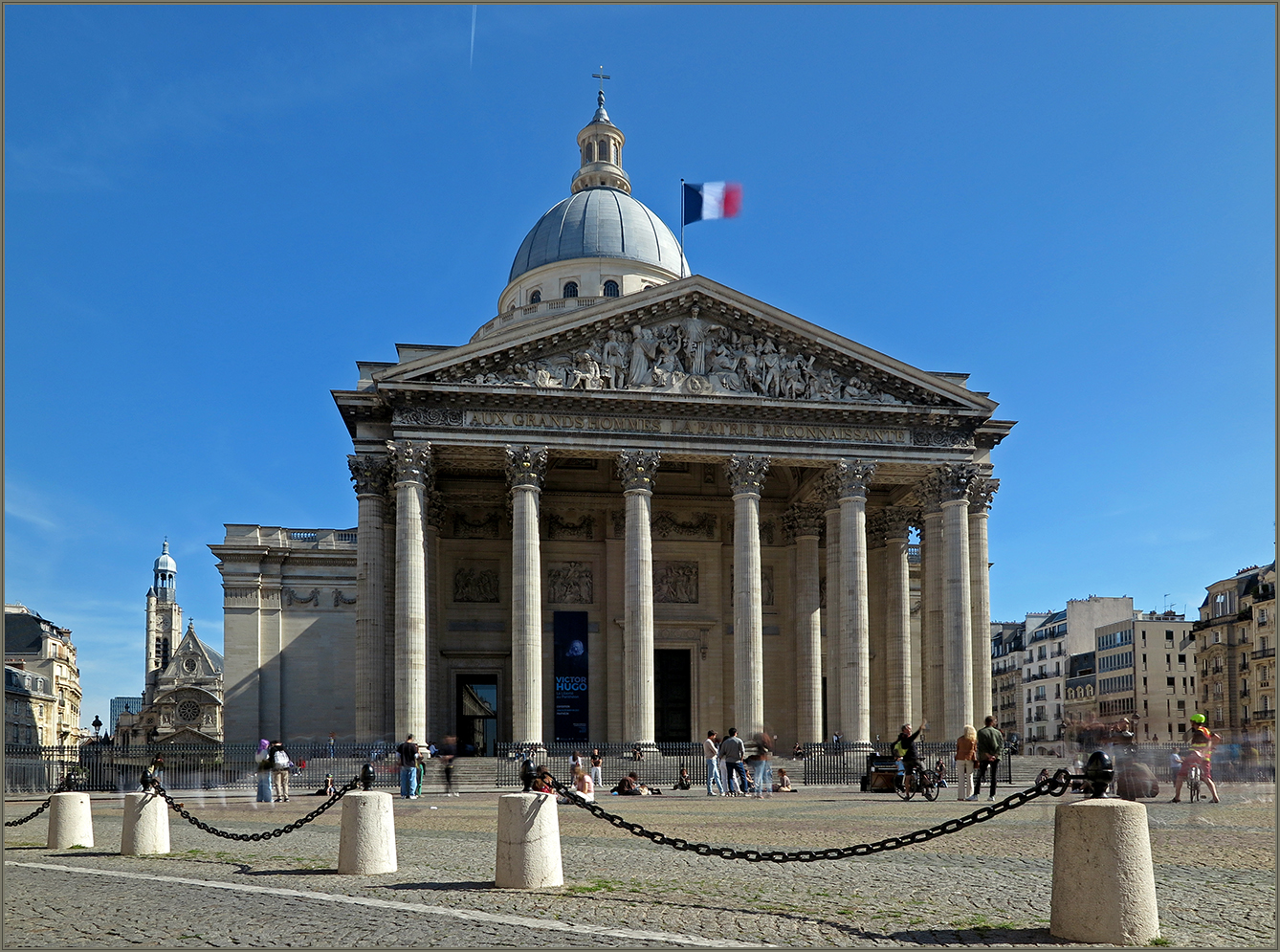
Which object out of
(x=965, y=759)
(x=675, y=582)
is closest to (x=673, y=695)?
(x=675, y=582)

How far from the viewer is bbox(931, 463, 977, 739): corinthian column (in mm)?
43406

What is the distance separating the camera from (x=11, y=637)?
103 metres

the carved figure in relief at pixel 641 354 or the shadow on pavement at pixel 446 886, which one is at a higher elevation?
the carved figure in relief at pixel 641 354

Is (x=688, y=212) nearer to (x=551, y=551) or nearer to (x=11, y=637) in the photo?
(x=551, y=551)

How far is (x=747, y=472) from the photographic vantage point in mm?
43281

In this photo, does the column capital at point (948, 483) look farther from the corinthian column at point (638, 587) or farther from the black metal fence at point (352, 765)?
the corinthian column at point (638, 587)

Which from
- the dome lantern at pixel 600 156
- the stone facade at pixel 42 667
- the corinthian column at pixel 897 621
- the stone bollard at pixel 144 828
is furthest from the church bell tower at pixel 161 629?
the stone bollard at pixel 144 828

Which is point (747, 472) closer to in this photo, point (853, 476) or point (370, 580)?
point (853, 476)

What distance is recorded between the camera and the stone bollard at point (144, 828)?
16062 millimetres

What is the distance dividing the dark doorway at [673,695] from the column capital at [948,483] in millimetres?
12129

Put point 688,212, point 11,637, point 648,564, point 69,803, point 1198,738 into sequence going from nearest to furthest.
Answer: point 69,803
point 1198,738
point 648,564
point 688,212
point 11,637

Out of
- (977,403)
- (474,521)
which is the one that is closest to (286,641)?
(474,521)

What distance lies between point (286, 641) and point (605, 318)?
23214 mm

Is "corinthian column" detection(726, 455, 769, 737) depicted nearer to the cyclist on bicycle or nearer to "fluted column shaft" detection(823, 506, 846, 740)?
"fluted column shaft" detection(823, 506, 846, 740)
